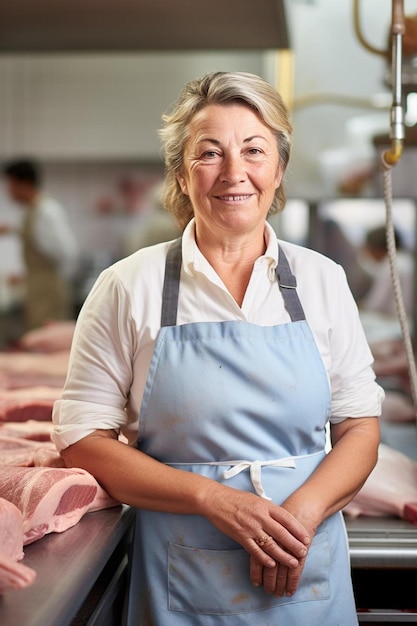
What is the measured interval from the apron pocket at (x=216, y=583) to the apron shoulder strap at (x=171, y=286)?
0.34m

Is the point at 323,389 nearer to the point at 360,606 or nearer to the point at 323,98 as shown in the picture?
the point at 360,606

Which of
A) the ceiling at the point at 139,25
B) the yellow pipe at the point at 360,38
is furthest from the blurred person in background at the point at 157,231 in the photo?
the yellow pipe at the point at 360,38

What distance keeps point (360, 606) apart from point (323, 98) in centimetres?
252

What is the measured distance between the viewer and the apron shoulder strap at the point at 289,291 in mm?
1380

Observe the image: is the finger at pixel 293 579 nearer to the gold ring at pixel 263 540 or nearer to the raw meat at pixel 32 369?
the gold ring at pixel 263 540

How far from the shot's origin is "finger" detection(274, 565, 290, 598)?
50.4 inches

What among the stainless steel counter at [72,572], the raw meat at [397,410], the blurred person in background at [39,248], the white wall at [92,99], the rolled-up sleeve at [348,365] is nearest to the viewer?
the stainless steel counter at [72,572]

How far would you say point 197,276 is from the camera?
1.38 meters

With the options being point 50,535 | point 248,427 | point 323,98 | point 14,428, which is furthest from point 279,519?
point 323,98

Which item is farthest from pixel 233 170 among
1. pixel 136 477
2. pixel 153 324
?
pixel 136 477

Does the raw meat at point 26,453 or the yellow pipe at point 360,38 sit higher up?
the yellow pipe at point 360,38

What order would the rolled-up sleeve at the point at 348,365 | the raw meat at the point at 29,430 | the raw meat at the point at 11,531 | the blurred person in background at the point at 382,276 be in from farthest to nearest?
the blurred person in background at the point at 382,276, the raw meat at the point at 29,430, the rolled-up sleeve at the point at 348,365, the raw meat at the point at 11,531

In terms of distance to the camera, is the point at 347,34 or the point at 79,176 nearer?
the point at 347,34

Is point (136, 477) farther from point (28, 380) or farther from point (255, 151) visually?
point (28, 380)
